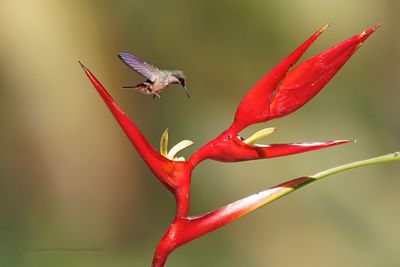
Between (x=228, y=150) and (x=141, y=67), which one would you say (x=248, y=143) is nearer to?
(x=228, y=150)

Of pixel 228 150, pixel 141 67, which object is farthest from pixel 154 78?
pixel 228 150

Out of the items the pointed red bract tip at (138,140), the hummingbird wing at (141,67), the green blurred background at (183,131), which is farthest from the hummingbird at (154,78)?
the green blurred background at (183,131)

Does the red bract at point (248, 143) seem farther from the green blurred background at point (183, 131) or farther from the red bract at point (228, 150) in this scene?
the green blurred background at point (183, 131)

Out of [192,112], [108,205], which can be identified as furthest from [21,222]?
[192,112]

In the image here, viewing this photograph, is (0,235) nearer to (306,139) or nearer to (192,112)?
(192,112)

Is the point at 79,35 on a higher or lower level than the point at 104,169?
higher

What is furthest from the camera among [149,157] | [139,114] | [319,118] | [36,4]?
[319,118]

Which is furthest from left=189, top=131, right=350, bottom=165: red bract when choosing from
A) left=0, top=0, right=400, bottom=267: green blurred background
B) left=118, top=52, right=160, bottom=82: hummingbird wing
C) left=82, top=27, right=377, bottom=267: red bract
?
left=0, top=0, right=400, bottom=267: green blurred background
